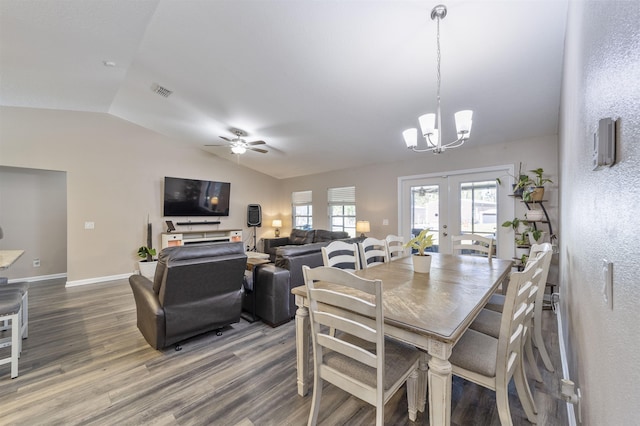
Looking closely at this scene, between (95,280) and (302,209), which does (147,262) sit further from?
(302,209)

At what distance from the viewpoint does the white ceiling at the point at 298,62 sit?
230cm

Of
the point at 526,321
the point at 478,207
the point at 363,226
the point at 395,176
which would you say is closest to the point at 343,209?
the point at 363,226

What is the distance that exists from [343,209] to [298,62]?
4.06m

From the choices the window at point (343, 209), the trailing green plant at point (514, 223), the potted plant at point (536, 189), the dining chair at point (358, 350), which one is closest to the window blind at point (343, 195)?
the window at point (343, 209)

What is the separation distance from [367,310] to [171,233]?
19.1ft

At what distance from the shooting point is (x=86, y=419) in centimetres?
167

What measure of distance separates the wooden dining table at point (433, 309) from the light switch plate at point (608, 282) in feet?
1.69

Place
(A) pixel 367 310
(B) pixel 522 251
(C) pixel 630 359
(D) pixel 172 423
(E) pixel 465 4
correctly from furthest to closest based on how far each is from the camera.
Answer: (B) pixel 522 251, (E) pixel 465 4, (D) pixel 172 423, (A) pixel 367 310, (C) pixel 630 359

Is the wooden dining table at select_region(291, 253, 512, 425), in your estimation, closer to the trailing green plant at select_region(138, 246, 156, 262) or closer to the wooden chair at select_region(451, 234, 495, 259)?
the wooden chair at select_region(451, 234, 495, 259)

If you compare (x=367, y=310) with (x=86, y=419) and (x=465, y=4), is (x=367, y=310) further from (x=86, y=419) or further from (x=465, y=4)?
(x=465, y=4)

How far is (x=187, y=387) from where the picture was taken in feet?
6.43

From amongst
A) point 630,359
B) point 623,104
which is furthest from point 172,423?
point 623,104

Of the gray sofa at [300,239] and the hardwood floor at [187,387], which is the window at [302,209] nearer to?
the gray sofa at [300,239]

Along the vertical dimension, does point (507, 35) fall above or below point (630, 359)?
above
